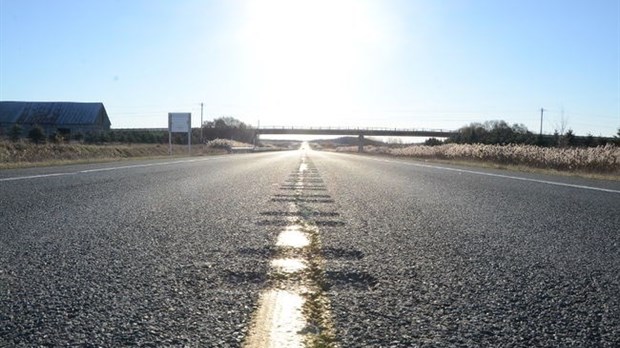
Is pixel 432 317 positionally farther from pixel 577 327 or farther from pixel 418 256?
pixel 418 256

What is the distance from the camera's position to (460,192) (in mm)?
7980

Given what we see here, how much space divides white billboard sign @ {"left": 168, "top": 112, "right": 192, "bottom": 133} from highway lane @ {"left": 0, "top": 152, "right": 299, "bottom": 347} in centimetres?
4678

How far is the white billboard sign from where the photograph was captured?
51.3m

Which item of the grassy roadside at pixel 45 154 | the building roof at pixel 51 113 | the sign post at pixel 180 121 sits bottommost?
the grassy roadside at pixel 45 154

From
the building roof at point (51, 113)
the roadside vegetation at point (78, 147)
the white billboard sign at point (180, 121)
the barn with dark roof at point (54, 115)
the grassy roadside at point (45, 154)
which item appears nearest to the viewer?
the grassy roadside at point (45, 154)


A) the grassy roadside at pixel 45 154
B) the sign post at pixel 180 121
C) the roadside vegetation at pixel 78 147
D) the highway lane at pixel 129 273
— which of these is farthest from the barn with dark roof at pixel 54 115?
the highway lane at pixel 129 273

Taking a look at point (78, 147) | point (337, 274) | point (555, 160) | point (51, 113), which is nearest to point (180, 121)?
point (78, 147)

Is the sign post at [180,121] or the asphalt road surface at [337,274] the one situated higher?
the sign post at [180,121]

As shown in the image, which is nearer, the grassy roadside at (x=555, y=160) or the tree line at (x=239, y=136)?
the grassy roadside at (x=555, y=160)

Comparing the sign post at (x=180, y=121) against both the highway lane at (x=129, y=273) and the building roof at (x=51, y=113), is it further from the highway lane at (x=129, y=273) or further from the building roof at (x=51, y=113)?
the highway lane at (x=129, y=273)

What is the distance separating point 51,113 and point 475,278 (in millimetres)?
80427

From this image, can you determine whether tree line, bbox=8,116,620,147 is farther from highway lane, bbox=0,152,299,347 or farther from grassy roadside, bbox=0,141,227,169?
highway lane, bbox=0,152,299,347

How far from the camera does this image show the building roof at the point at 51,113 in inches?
2857

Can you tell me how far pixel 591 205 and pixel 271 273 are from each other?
16.8 ft
